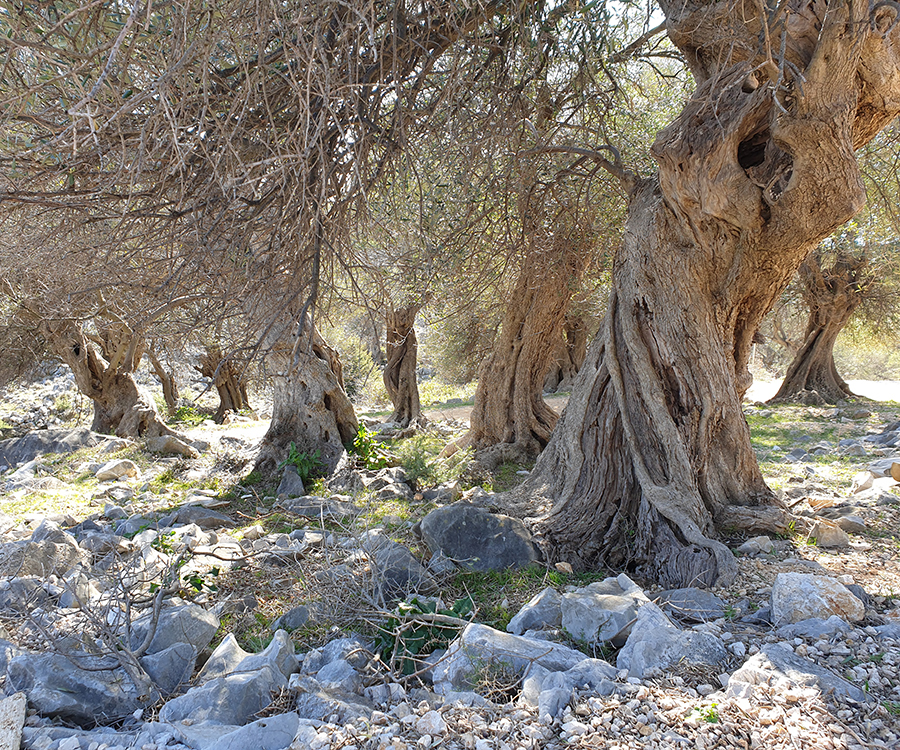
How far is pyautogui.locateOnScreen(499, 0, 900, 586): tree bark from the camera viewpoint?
13.7ft

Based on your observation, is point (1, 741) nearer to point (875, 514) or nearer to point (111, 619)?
point (111, 619)

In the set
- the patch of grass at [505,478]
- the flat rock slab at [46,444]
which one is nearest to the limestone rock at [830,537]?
the patch of grass at [505,478]

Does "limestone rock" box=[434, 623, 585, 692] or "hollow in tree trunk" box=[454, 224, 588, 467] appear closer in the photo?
"limestone rock" box=[434, 623, 585, 692]

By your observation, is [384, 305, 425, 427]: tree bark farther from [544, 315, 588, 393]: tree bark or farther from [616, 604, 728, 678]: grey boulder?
[616, 604, 728, 678]: grey boulder

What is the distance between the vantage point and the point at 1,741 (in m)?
2.55

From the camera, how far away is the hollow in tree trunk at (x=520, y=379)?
884 centimetres

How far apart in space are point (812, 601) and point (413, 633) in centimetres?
221

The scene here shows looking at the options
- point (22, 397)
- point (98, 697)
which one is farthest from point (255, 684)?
point (22, 397)

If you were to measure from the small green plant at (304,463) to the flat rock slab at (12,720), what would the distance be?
551cm

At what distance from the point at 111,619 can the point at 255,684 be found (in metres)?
1.57

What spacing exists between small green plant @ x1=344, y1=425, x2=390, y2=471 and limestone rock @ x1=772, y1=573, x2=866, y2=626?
593 cm

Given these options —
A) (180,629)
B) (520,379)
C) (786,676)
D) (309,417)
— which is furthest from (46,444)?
(786,676)

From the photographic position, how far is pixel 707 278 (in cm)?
522

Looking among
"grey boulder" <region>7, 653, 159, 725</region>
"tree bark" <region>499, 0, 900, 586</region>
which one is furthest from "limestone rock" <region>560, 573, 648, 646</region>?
"grey boulder" <region>7, 653, 159, 725</region>
